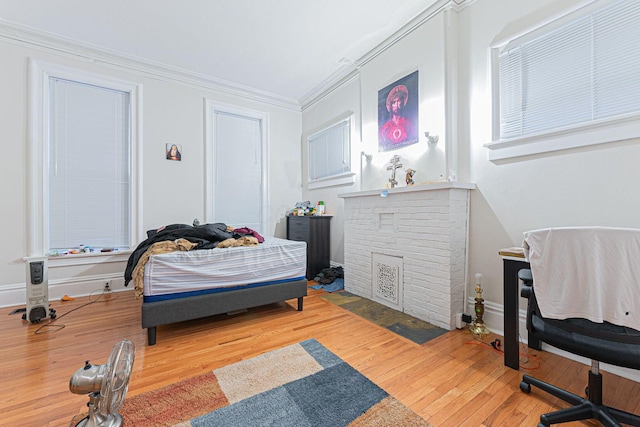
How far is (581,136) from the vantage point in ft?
5.83

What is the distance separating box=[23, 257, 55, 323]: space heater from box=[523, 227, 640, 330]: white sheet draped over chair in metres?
3.89

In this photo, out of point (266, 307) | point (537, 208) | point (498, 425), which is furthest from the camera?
point (266, 307)

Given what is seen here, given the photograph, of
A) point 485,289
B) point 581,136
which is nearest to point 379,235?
point 485,289

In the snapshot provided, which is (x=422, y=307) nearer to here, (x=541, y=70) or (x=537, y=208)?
(x=537, y=208)

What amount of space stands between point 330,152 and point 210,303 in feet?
9.70

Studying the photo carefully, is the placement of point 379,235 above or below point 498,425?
above

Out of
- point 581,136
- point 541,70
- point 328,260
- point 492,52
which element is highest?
point 492,52

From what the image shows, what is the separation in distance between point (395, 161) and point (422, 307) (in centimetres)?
158

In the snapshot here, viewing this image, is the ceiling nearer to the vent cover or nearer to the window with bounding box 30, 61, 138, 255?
the window with bounding box 30, 61, 138, 255

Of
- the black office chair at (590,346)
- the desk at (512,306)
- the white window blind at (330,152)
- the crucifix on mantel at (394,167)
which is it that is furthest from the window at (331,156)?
the black office chair at (590,346)

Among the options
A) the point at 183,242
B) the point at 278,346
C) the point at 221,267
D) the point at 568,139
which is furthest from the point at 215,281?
the point at 568,139

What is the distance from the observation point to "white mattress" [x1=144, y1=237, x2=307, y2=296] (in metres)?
2.06

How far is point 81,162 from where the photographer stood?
10.9 ft

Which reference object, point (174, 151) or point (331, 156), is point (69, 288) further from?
point (331, 156)
